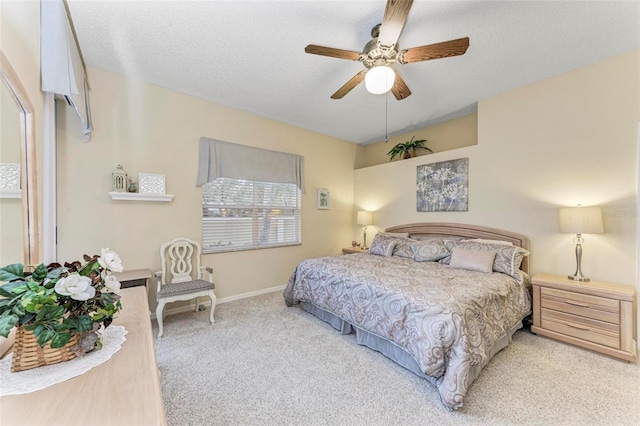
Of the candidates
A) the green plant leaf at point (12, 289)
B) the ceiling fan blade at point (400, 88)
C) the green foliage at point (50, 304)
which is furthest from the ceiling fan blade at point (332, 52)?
the green plant leaf at point (12, 289)

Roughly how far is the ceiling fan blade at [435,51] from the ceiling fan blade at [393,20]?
174 mm

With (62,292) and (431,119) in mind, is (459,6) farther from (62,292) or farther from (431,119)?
(62,292)

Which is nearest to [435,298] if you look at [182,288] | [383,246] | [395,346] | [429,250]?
[395,346]

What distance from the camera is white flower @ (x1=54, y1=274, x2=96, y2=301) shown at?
860 millimetres

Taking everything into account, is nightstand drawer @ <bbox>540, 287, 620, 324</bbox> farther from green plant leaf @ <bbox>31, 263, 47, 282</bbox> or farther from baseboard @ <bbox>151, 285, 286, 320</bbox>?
green plant leaf @ <bbox>31, 263, 47, 282</bbox>

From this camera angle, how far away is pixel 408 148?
4512 mm

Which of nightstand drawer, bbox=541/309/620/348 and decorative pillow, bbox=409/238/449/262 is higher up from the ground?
decorative pillow, bbox=409/238/449/262

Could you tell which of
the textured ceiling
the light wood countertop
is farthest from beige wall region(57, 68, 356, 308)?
the light wood countertop

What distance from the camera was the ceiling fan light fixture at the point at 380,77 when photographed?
2.06 meters

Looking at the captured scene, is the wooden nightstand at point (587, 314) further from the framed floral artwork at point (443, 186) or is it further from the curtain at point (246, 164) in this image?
the curtain at point (246, 164)

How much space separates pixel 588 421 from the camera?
5.19 ft

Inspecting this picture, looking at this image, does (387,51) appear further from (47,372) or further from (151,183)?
(151,183)

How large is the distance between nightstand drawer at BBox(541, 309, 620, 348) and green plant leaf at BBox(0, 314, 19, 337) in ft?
12.6

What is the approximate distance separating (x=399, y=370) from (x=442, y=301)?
741mm
